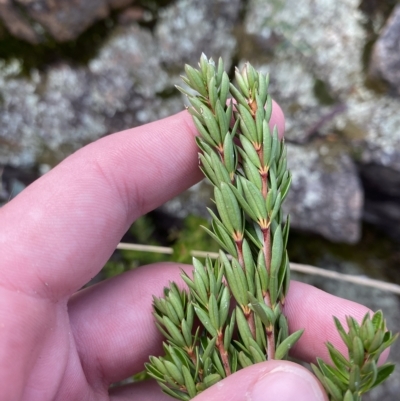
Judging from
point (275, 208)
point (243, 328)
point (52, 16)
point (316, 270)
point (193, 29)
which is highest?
point (52, 16)

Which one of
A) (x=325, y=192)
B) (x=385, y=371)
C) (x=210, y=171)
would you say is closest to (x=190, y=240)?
(x=325, y=192)

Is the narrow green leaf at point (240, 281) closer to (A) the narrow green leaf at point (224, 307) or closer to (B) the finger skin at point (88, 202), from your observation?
(A) the narrow green leaf at point (224, 307)

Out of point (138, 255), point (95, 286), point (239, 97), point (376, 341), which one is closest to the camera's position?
point (376, 341)

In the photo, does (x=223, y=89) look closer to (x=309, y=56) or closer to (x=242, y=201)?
(x=242, y=201)

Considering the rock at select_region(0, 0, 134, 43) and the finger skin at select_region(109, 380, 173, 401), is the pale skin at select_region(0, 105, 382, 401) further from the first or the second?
the rock at select_region(0, 0, 134, 43)

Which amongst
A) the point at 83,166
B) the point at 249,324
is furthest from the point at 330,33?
the point at 249,324

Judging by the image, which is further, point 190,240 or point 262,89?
point 190,240
